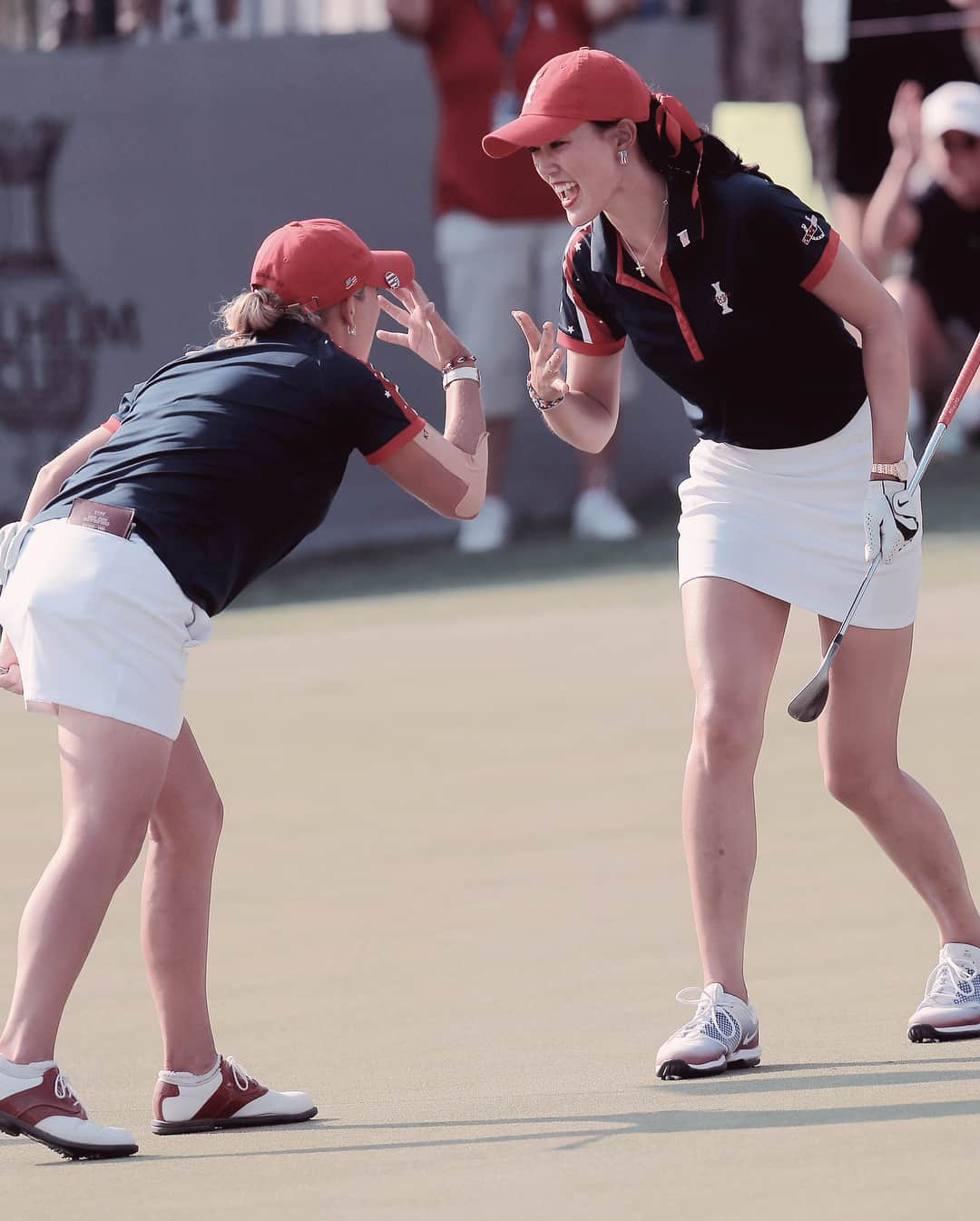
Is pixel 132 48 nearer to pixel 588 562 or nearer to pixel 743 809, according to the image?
pixel 588 562

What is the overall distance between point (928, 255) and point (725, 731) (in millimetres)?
9203

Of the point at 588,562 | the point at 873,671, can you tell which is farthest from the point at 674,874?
the point at 588,562

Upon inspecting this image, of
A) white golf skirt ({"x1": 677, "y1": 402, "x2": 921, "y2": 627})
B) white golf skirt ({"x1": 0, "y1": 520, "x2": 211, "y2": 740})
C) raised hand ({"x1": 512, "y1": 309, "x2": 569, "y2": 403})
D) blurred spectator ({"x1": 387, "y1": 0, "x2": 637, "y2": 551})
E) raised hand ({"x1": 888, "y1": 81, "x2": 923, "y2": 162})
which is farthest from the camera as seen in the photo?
raised hand ({"x1": 888, "y1": 81, "x2": 923, "y2": 162})

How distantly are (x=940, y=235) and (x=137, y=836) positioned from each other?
10.00 metres

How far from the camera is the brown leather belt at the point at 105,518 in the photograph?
4.53 m

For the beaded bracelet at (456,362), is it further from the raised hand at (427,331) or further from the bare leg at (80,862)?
the bare leg at (80,862)

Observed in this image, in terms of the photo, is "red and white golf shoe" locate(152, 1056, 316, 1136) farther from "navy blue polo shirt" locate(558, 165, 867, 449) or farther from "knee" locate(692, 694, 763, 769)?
"navy blue polo shirt" locate(558, 165, 867, 449)

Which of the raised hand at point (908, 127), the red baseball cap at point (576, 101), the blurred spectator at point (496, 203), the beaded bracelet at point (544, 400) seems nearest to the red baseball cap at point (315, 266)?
the red baseball cap at point (576, 101)

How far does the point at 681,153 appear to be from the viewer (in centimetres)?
514

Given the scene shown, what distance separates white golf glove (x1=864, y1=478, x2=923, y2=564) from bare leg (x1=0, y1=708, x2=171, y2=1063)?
4.87 ft

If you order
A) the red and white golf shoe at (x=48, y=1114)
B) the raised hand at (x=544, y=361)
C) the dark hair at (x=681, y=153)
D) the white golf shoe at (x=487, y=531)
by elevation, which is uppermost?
the dark hair at (x=681, y=153)

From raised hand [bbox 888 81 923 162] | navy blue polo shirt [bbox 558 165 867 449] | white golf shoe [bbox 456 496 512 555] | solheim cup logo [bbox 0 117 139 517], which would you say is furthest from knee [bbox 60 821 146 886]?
raised hand [bbox 888 81 923 162]

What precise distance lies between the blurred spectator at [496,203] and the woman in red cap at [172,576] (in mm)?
8113

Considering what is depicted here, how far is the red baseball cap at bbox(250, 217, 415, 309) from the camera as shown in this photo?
4.73 metres
